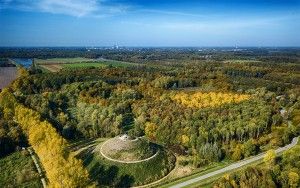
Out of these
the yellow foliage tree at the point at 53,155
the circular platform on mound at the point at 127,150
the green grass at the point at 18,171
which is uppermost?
the yellow foliage tree at the point at 53,155

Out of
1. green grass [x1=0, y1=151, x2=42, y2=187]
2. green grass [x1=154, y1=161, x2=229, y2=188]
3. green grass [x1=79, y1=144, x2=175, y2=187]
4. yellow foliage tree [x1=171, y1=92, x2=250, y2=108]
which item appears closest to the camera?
green grass [x1=154, y1=161, x2=229, y2=188]

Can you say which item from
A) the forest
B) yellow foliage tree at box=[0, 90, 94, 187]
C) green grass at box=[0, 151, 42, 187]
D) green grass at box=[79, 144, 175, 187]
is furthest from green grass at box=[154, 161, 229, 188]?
green grass at box=[0, 151, 42, 187]

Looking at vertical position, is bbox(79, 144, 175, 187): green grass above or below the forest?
below

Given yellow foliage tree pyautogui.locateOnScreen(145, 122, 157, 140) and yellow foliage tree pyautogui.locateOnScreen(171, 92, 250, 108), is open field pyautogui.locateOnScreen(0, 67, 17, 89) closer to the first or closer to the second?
yellow foliage tree pyautogui.locateOnScreen(171, 92, 250, 108)

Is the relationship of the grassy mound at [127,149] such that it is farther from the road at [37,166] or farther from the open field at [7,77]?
the open field at [7,77]

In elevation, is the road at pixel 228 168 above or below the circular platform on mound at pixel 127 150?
below

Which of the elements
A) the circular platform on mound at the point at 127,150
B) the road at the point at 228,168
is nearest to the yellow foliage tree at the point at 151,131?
the circular platform on mound at the point at 127,150

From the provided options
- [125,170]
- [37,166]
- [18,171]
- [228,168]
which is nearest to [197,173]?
[228,168]

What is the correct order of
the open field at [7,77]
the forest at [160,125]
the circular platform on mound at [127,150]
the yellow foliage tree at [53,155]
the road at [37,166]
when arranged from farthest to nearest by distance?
the open field at [7,77] → the circular platform on mound at [127,150] → the road at [37,166] → the forest at [160,125] → the yellow foliage tree at [53,155]
